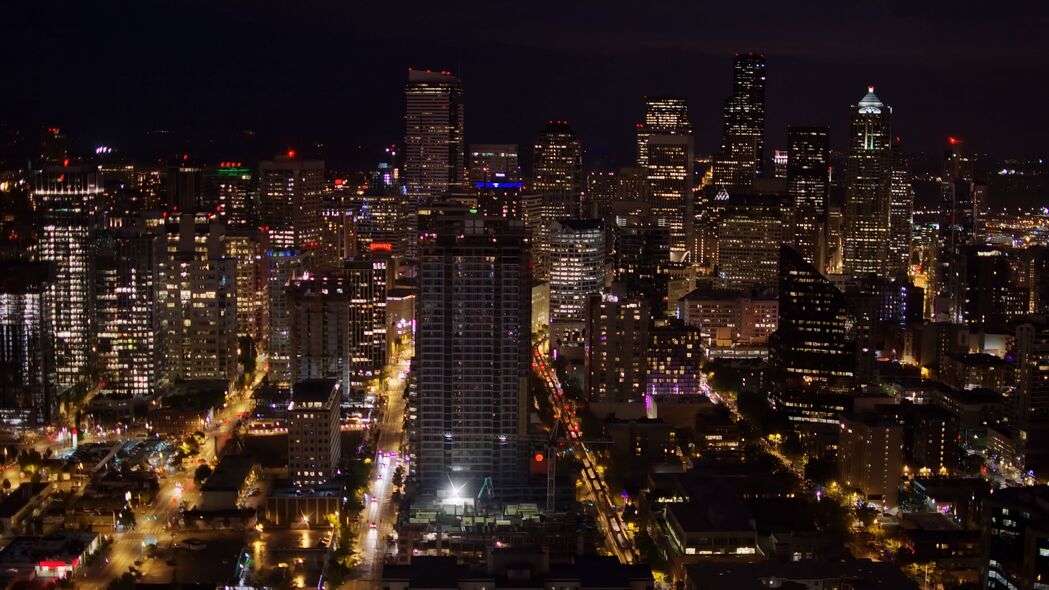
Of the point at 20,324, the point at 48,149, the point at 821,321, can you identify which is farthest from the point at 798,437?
the point at 48,149

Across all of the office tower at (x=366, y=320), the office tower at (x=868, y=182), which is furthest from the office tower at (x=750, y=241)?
the office tower at (x=366, y=320)

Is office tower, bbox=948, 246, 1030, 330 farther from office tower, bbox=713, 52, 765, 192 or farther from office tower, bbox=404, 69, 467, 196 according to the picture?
office tower, bbox=404, 69, 467, 196

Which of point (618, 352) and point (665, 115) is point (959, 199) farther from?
point (618, 352)

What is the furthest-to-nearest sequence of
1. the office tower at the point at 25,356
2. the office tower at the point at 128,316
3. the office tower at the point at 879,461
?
the office tower at the point at 128,316 < the office tower at the point at 25,356 < the office tower at the point at 879,461

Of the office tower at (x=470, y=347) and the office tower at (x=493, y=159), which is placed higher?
the office tower at (x=493, y=159)

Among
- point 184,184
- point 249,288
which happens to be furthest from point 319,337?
point 184,184

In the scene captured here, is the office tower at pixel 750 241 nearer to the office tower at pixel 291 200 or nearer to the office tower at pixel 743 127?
the office tower at pixel 743 127
